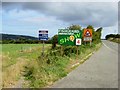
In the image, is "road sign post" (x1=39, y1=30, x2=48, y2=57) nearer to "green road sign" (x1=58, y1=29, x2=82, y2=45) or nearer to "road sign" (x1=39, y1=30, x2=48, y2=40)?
"road sign" (x1=39, y1=30, x2=48, y2=40)

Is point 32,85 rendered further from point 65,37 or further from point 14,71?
point 65,37

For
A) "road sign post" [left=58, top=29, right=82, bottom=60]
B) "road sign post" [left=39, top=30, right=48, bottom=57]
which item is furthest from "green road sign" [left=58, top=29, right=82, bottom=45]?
"road sign post" [left=39, top=30, right=48, bottom=57]

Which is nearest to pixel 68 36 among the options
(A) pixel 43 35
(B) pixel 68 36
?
(B) pixel 68 36

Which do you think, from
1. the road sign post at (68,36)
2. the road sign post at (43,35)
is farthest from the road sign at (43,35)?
the road sign post at (68,36)

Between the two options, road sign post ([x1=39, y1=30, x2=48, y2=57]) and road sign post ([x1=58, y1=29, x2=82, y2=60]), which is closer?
road sign post ([x1=39, y1=30, x2=48, y2=57])

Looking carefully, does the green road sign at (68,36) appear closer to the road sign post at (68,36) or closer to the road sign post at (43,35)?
the road sign post at (68,36)

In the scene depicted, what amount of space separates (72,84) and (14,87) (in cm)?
223

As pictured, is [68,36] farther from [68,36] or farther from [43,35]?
[43,35]

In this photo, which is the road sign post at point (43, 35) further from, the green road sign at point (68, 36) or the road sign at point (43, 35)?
the green road sign at point (68, 36)

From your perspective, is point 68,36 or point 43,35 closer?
point 43,35

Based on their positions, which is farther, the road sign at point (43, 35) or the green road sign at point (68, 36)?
the green road sign at point (68, 36)

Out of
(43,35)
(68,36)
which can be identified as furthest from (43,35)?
(68,36)

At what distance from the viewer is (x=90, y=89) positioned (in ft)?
35.0

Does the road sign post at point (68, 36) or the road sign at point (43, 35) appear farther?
the road sign post at point (68, 36)
